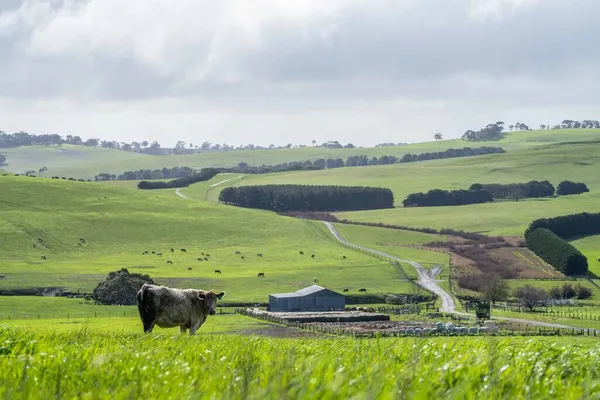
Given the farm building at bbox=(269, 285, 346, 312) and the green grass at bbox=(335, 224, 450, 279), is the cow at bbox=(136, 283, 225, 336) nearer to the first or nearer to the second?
the farm building at bbox=(269, 285, 346, 312)

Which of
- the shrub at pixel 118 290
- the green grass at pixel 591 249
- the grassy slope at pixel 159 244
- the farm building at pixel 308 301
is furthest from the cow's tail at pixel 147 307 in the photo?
the green grass at pixel 591 249

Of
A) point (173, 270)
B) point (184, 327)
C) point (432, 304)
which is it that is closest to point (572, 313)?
point (432, 304)

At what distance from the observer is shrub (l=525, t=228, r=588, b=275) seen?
452 ft

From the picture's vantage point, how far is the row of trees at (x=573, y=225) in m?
175

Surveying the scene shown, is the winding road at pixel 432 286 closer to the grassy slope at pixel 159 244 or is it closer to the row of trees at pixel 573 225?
the grassy slope at pixel 159 244

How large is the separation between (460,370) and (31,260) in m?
130

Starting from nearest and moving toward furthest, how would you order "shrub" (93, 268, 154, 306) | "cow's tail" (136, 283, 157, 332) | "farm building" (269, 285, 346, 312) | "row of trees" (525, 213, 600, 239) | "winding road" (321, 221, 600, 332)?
"cow's tail" (136, 283, 157, 332) < "winding road" (321, 221, 600, 332) < "farm building" (269, 285, 346, 312) < "shrub" (93, 268, 154, 306) < "row of trees" (525, 213, 600, 239)

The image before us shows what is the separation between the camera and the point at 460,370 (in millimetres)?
10180

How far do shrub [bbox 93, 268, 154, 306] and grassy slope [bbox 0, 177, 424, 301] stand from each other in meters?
6.28

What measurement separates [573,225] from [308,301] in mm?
90474

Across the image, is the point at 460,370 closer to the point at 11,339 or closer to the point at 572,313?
the point at 11,339

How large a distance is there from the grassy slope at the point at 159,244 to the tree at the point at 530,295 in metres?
14.8

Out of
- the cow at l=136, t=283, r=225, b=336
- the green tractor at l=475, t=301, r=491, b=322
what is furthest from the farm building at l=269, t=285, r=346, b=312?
the cow at l=136, t=283, r=225, b=336

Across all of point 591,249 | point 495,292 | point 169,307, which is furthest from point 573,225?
point 169,307
